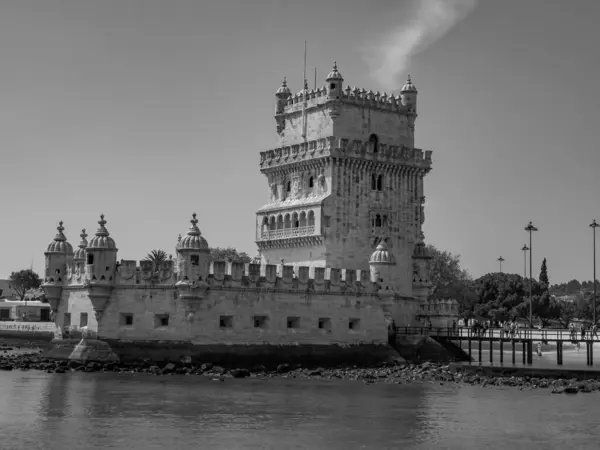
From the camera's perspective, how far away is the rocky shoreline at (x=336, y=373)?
5869cm

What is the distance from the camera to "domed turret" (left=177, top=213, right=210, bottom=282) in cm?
6319

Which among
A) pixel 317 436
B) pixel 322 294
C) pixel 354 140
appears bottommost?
pixel 317 436

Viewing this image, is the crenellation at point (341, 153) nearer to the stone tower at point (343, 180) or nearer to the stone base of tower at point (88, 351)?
the stone tower at point (343, 180)

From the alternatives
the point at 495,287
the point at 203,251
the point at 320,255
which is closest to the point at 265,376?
the point at 203,251

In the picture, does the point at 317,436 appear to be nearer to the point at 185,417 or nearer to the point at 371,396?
the point at 185,417

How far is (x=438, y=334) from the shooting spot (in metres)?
73.6

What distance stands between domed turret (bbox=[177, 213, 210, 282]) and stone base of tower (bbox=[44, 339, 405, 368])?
13.2ft

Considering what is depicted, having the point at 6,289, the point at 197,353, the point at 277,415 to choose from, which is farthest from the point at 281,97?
the point at 6,289

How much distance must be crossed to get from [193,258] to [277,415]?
20058 mm

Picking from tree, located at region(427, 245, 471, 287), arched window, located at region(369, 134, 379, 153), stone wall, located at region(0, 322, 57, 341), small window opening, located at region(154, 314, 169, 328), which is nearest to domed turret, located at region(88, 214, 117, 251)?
Result: small window opening, located at region(154, 314, 169, 328)

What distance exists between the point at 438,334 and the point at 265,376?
643 inches

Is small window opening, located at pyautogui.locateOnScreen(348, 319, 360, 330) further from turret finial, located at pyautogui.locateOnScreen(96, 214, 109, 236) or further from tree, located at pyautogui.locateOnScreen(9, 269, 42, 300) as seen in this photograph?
tree, located at pyautogui.locateOnScreen(9, 269, 42, 300)

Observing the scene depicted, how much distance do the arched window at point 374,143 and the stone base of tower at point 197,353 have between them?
54.2ft

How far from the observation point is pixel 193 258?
6344 centimetres
